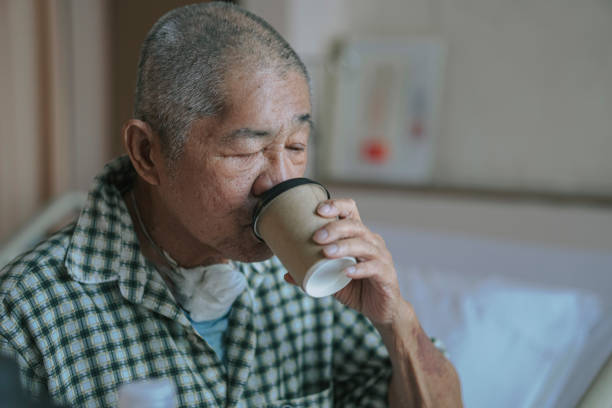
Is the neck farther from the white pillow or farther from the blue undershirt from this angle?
the white pillow

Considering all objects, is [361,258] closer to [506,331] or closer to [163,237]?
[163,237]

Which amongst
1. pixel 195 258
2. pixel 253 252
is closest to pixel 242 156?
pixel 253 252

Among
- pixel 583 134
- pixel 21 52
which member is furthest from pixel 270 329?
pixel 21 52

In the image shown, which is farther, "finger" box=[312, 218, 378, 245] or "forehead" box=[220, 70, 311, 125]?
"forehead" box=[220, 70, 311, 125]

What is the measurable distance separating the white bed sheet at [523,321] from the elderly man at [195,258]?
405 mm

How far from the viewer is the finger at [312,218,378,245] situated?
0.74m

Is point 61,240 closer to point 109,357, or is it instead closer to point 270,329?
point 109,357

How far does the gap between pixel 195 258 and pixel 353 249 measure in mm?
404

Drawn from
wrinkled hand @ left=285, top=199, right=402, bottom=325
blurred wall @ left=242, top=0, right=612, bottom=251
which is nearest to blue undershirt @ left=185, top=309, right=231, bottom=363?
wrinkled hand @ left=285, top=199, right=402, bottom=325

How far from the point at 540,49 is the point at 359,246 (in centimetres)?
161

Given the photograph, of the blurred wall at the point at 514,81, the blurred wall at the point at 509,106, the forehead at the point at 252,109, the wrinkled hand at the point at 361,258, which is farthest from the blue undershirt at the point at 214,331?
the blurred wall at the point at 514,81

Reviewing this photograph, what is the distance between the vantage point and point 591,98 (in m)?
2.01

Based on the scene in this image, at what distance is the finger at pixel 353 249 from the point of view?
2.43 feet

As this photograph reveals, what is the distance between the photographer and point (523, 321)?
5.20ft
